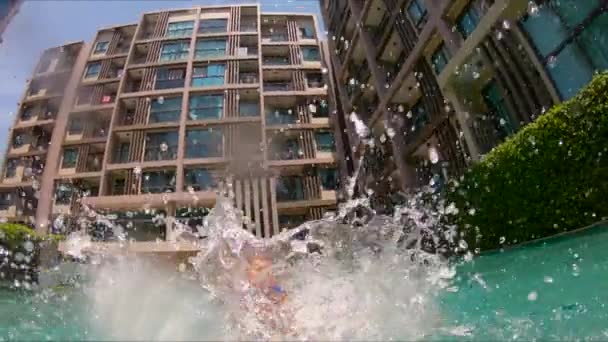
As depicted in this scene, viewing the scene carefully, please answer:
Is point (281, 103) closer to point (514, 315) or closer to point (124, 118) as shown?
point (124, 118)

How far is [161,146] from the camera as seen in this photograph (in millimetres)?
11781

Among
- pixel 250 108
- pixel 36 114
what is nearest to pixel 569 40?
pixel 250 108

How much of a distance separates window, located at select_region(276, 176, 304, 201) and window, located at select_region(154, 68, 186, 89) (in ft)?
25.1

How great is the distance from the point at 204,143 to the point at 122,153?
241cm

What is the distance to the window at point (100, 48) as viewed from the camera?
13697 millimetres

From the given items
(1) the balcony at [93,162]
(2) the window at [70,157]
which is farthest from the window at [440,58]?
(2) the window at [70,157]

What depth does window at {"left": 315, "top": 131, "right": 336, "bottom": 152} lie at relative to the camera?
21.4 meters

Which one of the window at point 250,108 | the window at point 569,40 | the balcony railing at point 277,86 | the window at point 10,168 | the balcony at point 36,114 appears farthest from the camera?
the balcony railing at point 277,86

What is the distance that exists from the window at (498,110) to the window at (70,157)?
12.4m

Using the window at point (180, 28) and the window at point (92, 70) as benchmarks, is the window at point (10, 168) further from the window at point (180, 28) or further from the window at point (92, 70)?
the window at point (180, 28)

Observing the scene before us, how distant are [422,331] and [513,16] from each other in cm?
855

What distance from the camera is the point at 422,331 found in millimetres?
3652

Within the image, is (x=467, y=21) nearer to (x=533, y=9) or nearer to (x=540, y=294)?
(x=533, y=9)

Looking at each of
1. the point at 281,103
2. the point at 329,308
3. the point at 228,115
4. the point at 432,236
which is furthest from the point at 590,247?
the point at 281,103
